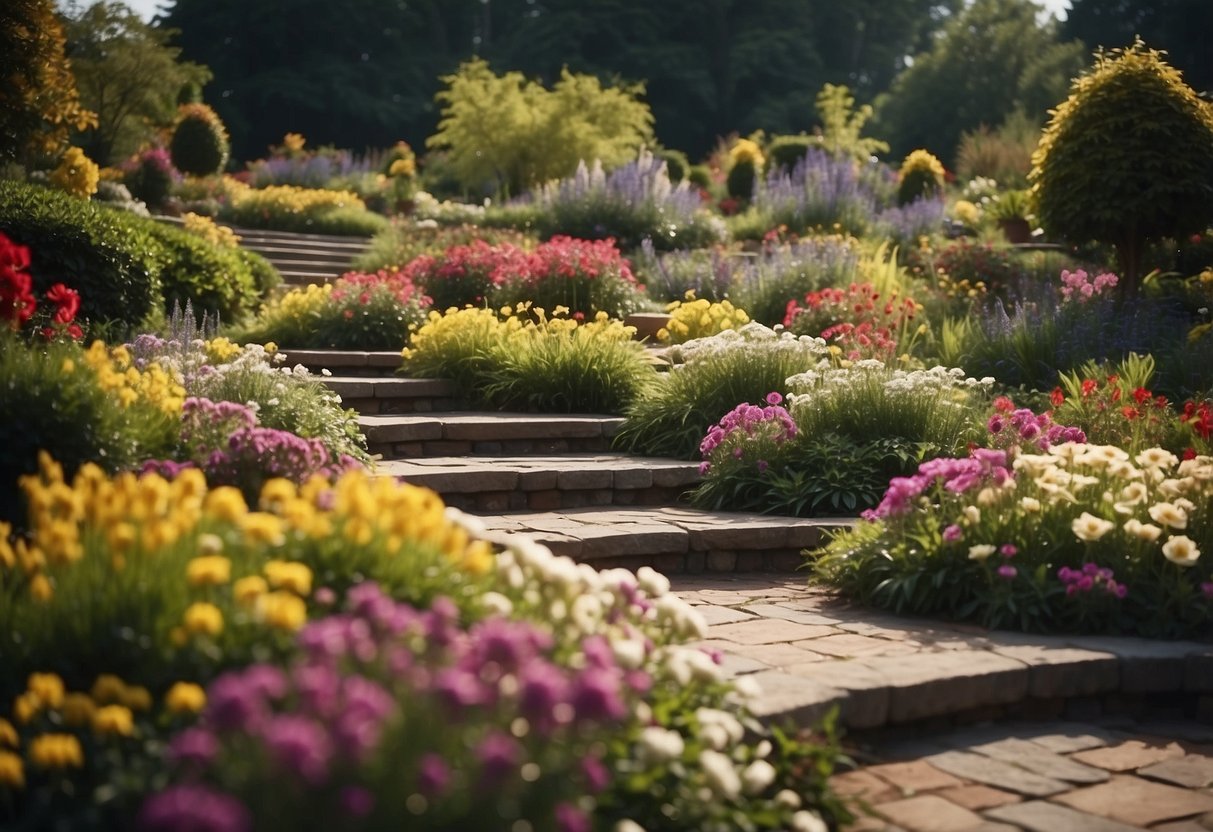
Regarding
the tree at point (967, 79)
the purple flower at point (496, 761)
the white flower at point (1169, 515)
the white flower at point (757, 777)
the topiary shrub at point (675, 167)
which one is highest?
the tree at point (967, 79)

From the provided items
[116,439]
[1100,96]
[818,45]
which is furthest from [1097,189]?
[818,45]

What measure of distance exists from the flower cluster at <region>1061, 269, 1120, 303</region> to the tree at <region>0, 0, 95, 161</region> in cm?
787

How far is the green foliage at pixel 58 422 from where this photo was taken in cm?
406

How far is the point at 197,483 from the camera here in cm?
299

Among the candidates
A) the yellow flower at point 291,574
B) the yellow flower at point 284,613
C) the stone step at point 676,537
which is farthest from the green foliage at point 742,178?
the yellow flower at point 284,613

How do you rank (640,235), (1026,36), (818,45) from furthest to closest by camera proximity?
(818,45)
(1026,36)
(640,235)

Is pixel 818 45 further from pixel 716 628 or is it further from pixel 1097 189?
pixel 716 628

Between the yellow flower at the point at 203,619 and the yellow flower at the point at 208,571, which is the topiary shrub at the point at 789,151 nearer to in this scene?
the yellow flower at the point at 208,571

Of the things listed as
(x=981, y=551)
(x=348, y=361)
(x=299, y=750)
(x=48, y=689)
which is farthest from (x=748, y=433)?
(x=299, y=750)

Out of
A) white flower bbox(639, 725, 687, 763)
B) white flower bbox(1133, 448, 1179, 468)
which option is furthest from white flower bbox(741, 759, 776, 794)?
white flower bbox(1133, 448, 1179, 468)

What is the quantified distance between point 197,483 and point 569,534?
2601 millimetres

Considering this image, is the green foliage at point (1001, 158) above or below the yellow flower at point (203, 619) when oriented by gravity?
above

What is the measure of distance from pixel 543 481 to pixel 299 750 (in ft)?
14.8

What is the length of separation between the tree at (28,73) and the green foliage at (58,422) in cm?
513
